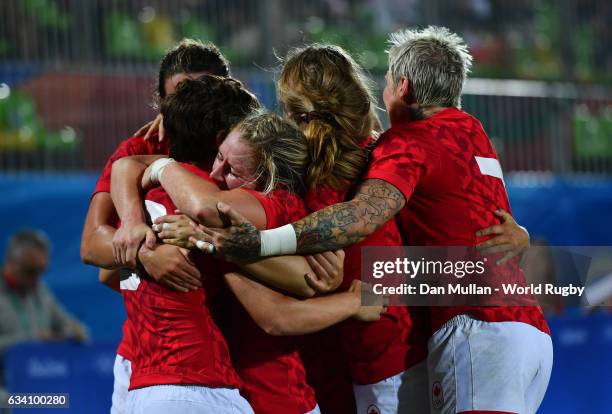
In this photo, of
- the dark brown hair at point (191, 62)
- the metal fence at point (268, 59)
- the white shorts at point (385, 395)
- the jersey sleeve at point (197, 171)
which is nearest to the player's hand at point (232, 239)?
the jersey sleeve at point (197, 171)

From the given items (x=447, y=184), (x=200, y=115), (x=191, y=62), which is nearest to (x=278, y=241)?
(x=200, y=115)

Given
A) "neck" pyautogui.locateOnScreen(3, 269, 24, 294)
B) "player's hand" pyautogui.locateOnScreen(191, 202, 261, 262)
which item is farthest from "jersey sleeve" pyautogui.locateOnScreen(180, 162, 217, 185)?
"neck" pyautogui.locateOnScreen(3, 269, 24, 294)

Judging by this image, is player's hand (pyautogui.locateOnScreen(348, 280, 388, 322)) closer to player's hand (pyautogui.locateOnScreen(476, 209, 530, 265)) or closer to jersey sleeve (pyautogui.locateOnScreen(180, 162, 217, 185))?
player's hand (pyautogui.locateOnScreen(476, 209, 530, 265))

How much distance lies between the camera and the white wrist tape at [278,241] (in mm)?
3396

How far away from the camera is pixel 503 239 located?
386 cm

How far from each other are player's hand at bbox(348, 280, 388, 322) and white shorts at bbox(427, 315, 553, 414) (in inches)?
9.5

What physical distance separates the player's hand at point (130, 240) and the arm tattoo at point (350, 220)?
52 centimetres

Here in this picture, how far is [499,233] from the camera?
386 cm

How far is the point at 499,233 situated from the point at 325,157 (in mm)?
727

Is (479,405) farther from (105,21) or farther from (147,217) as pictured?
(105,21)

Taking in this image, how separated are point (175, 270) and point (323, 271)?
0.52 meters

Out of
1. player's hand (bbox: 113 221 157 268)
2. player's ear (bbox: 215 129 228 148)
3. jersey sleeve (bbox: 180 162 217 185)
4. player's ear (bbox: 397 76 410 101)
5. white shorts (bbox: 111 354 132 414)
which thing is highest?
player's ear (bbox: 397 76 410 101)

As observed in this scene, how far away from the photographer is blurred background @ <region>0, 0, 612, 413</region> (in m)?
8.90

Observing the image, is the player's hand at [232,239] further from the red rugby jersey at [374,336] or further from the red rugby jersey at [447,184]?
the red rugby jersey at [447,184]
